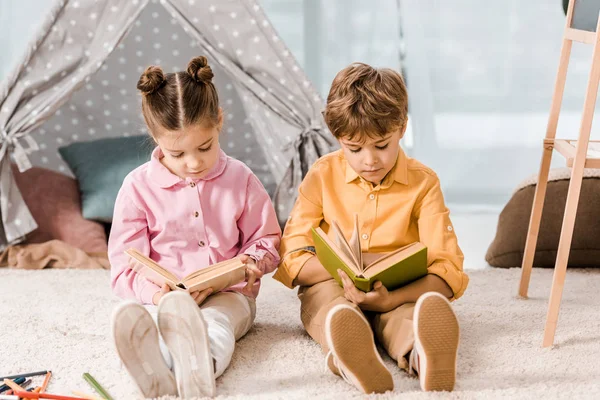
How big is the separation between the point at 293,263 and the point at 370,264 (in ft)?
0.96

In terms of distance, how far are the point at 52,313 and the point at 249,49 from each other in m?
1.07

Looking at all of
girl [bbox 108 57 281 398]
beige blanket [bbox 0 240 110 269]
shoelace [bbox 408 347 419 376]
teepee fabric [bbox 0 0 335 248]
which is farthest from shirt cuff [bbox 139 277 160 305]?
teepee fabric [bbox 0 0 335 248]

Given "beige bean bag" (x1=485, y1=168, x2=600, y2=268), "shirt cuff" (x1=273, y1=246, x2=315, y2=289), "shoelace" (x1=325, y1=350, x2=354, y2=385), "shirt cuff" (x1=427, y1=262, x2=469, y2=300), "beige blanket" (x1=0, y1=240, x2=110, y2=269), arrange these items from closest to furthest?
"shoelace" (x1=325, y1=350, x2=354, y2=385)
"shirt cuff" (x1=427, y1=262, x2=469, y2=300)
"shirt cuff" (x1=273, y1=246, x2=315, y2=289)
"beige bean bag" (x1=485, y1=168, x2=600, y2=268)
"beige blanket" (x1=0, y1=240, x2=110, y2=269)

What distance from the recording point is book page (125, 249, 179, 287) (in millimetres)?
1647

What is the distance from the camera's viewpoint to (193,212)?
1.87 metres

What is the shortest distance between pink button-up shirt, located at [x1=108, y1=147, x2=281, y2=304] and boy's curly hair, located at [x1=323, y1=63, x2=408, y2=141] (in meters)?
0.32

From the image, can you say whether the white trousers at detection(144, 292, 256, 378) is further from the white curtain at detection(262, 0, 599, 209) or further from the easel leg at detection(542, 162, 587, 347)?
the white curtain at detection(262, 0, 599, 209)

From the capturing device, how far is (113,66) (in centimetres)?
317

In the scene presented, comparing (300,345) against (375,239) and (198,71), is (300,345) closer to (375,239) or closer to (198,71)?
(375,239)

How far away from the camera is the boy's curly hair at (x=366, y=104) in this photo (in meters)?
1.72

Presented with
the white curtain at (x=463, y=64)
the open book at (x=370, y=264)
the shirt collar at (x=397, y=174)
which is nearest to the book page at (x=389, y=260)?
the open book at (x=370, y=264)

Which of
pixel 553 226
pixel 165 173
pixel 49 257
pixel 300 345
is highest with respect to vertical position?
pixel 165 173

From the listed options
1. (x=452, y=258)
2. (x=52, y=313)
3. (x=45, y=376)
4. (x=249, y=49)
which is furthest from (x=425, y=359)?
(x=249, y=49)

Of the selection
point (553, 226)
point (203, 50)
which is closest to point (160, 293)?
point (203, 50)
